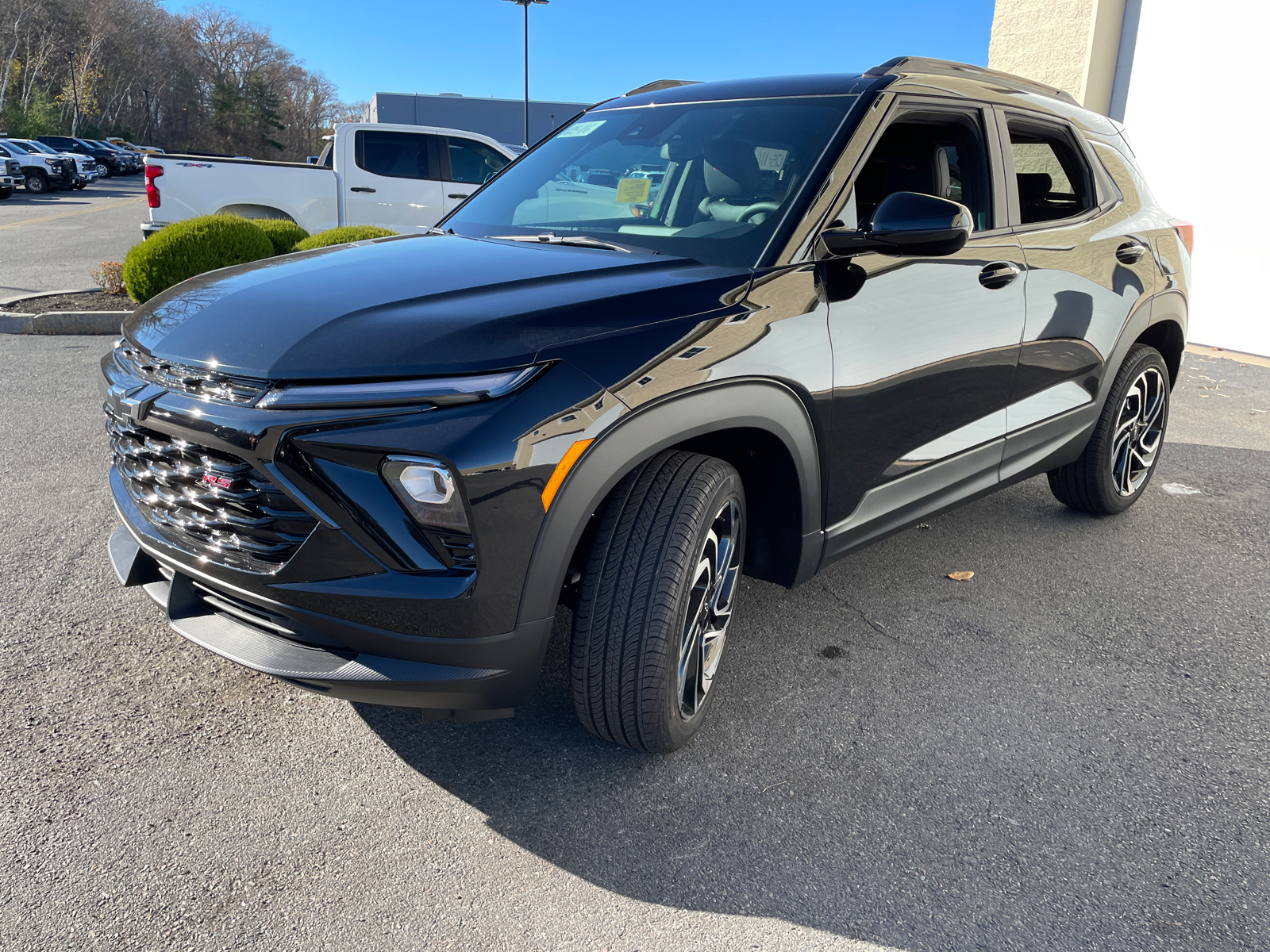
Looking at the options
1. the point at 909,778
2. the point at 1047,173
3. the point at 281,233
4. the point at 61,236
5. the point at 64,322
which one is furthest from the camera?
the point at 61,236

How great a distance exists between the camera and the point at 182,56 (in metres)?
94.1

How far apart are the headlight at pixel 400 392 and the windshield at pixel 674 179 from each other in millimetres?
899

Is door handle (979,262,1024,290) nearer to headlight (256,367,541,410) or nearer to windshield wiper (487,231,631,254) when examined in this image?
windshield wiper (487,231,631,254)

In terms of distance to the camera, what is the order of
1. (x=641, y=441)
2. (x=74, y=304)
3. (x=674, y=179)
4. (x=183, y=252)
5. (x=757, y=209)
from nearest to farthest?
(x=641, y=441) < (x=757, y=209) < (x=674, y=179) < (x=183, y=252) < (x=74, y=304)

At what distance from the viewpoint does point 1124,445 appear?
448 cm

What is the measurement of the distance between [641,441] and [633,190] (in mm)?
1326

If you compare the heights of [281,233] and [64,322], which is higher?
[281,233]

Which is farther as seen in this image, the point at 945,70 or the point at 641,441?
the point at 945,70

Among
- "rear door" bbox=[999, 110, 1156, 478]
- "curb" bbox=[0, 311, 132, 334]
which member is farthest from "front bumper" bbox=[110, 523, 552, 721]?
"curb" bbox=[0, 311, 132, 334]

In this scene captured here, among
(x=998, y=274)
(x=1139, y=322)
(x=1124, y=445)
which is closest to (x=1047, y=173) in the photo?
(x=1139, y=322)

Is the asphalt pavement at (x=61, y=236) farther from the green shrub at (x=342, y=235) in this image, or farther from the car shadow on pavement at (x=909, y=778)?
the car shadow on pavement at (x=909, y=778)

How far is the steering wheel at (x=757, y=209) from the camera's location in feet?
8.98

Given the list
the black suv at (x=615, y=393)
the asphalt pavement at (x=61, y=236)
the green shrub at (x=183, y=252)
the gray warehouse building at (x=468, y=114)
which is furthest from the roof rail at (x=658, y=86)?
the gray warehouse building at (x=468, y=114)

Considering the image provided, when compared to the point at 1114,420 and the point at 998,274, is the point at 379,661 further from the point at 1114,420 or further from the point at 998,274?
the point at 1114,420
